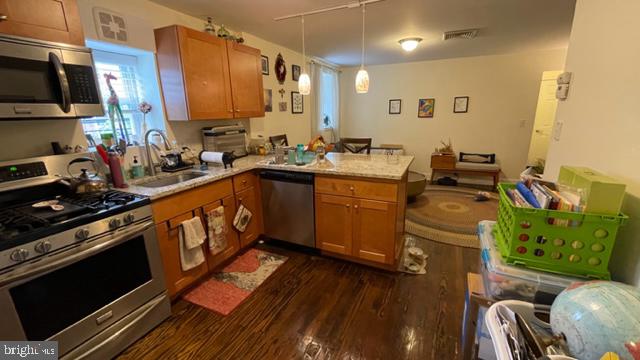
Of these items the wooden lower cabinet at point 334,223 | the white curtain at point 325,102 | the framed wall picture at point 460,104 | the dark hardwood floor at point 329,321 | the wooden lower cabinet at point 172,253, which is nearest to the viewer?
the dark hardwood floor at point 329,321

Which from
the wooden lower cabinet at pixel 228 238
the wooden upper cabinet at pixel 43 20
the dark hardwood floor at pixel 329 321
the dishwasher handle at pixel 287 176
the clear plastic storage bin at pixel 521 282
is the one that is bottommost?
the dark hardwood floor at pixel 329 321

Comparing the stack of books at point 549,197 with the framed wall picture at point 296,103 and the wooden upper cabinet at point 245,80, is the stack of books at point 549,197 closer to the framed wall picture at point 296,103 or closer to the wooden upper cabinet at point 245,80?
the wooden upper cabinet at point 245,80

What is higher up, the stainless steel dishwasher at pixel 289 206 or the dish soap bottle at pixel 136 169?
the dish soap bottle at pixel 136 169

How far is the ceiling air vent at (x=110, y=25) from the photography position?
6.31 feet

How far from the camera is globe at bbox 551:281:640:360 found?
61 centimetres

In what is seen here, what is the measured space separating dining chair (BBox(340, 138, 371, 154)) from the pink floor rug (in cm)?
241

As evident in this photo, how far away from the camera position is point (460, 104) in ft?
16.8

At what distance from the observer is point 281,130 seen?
4.01 meters

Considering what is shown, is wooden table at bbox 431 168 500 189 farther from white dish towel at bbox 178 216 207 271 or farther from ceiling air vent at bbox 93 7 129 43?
ceiling air vent at bbox 93 7 129 43

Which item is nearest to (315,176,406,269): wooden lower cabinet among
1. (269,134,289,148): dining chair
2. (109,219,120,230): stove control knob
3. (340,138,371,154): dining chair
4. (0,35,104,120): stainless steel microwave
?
(109,219,120,230): stove control knob

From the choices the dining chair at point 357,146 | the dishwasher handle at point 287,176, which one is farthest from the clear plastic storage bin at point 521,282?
the dining chair at point 357,146

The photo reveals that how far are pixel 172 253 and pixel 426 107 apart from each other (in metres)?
5.16

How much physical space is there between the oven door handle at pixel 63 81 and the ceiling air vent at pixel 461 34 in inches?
147

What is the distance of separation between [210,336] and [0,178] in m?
→ 1.50
